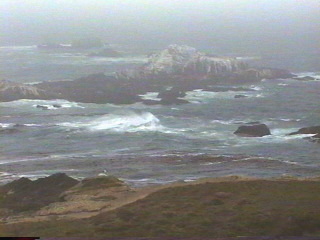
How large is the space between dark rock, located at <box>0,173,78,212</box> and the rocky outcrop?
15361mm

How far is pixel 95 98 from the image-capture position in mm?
31125

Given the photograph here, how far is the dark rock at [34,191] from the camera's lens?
1489cm

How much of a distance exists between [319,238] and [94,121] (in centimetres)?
1557

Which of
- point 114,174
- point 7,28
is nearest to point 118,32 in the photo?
point 7,28

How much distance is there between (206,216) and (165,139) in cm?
1008

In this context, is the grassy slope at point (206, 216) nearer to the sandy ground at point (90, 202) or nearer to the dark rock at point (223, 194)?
the dark rock at point (223, 194)

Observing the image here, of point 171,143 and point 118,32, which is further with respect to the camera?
point 118,32

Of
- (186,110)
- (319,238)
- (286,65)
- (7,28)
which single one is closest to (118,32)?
(7,28)

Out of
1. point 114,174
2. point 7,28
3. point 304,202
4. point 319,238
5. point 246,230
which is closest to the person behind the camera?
point 319,238

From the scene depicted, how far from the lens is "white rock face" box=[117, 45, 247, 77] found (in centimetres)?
3812

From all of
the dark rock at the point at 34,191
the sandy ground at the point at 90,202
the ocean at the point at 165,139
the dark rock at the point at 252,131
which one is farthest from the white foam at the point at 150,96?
the sandy ground at the point at 90,202

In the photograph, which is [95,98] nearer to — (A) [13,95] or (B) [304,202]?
(A) [13,95]

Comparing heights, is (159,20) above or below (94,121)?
above

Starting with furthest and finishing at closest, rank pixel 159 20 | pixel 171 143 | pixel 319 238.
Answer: pixel 159 20 < pixel 171 143 < pixel 319 238
